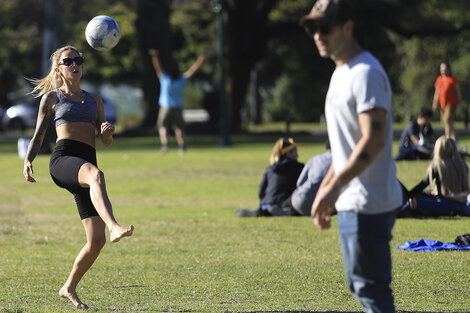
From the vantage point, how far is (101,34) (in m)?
8.80

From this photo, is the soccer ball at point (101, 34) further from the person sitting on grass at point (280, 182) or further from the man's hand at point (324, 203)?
the man's hand at point (324, 203)

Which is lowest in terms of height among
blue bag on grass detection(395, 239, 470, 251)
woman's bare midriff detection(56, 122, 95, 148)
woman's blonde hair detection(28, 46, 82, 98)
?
blue bag on grass detection(395, 239, 470, 251)

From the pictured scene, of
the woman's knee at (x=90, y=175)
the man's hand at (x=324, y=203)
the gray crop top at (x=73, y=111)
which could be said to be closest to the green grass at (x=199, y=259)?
the woman's knee at (x=90, y=175)

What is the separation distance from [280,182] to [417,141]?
867 centimetres

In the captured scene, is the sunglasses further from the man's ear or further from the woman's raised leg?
the woman's raised leg

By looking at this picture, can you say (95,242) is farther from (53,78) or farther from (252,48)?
(252,48)

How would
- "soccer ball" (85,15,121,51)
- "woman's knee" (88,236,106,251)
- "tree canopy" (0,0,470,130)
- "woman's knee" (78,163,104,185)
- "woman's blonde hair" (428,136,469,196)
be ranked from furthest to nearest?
"tree canopy" (0,0,470,130), "woman's blonde hair" (428,136,469,196), "soccer ball" (85,15,121,51), "woman's knee" (88,236,106,251), "woman's knee" (78,163,104,185)

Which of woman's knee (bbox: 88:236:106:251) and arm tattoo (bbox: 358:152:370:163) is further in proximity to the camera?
woman's knee (bbox: 88:236:106:251)

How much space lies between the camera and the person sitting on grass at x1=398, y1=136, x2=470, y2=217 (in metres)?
11.4

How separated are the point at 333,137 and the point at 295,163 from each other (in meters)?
7.70

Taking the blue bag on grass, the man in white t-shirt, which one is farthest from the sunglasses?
the blue bag on grass

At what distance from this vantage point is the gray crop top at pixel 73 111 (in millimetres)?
7223

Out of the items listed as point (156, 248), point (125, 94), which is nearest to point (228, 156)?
point (156, 248)

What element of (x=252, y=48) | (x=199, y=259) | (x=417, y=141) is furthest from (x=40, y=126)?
(x=252, y=48)
